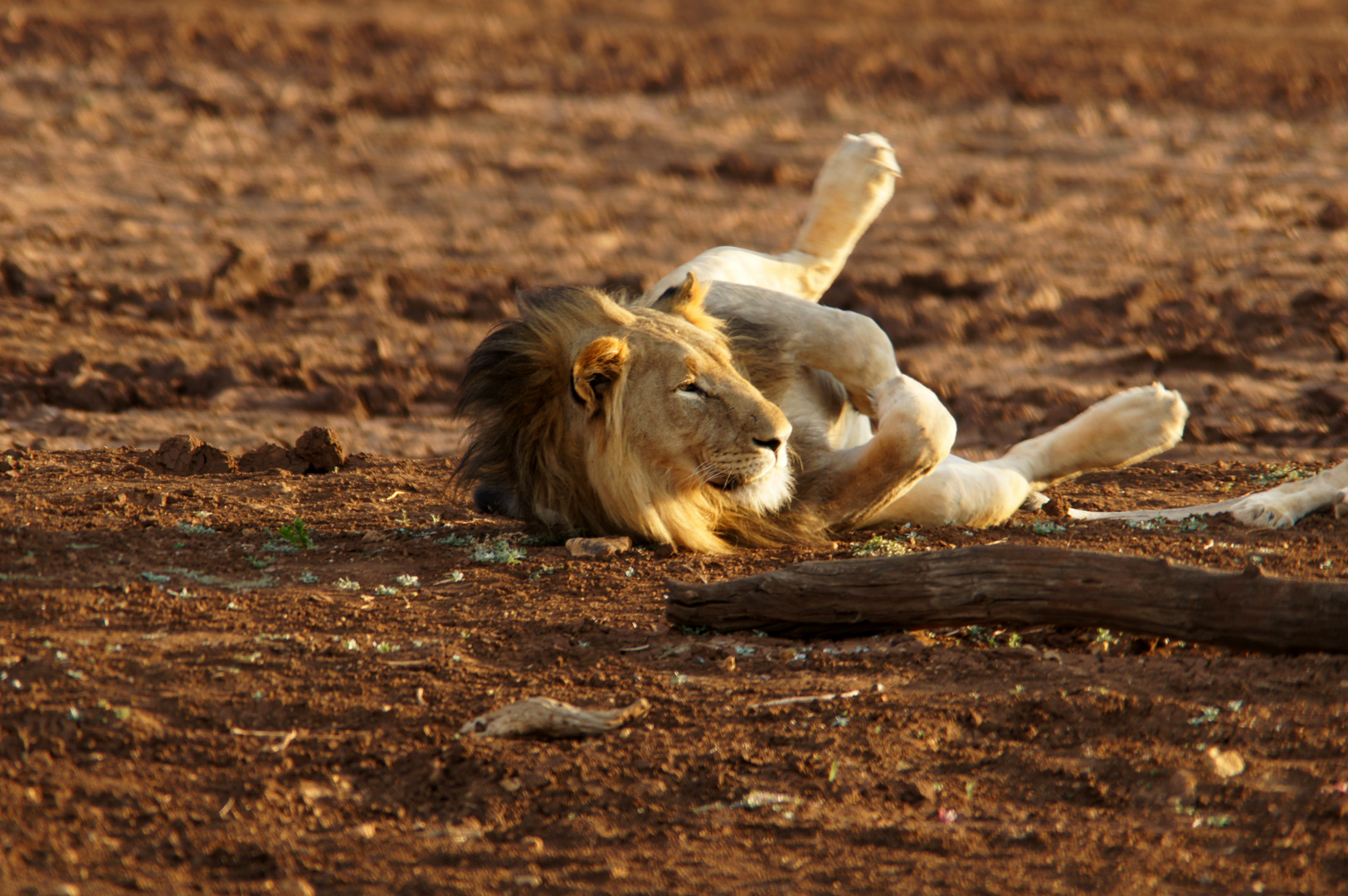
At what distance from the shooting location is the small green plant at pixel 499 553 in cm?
464

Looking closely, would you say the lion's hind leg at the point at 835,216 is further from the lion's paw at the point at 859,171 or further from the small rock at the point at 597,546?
the small rock at the point at 597,546

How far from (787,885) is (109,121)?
1237 cm

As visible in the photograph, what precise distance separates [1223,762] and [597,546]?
7.45ft

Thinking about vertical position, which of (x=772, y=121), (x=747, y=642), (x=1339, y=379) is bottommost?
(x=1339, y=379)

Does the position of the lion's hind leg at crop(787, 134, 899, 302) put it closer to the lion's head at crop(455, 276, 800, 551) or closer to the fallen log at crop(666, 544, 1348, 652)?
the lion's head at crop(455, 276, 800, 551)

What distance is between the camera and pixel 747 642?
3760mm

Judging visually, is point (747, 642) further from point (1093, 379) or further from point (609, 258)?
point (609, 258)

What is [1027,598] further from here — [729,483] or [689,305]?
[689,305]

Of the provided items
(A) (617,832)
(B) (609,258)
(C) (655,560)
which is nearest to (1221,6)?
(B) (609,258)

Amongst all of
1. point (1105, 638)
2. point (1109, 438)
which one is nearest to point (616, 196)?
point (1109, 438)

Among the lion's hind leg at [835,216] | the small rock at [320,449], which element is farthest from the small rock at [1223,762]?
the small rock at [320,449]

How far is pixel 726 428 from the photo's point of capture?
4.38 metres

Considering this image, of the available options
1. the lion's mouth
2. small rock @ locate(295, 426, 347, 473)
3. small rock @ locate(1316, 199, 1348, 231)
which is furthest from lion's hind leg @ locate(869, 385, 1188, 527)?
small rock @ locate(1316, 199, 1348, 231)

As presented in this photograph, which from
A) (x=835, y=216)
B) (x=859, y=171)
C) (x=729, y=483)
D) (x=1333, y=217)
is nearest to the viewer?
(x=729, y=483)
